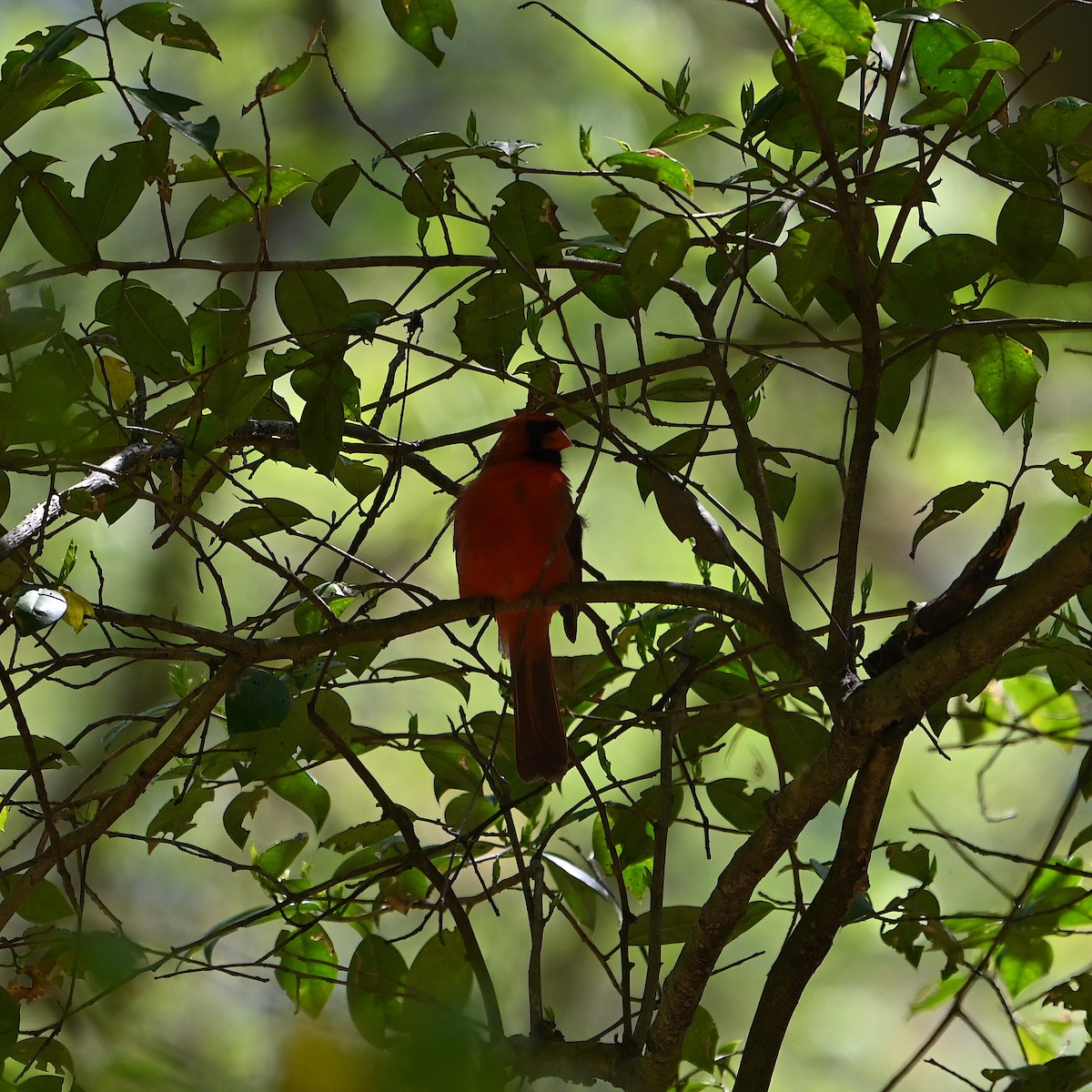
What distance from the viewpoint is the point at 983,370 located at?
2041mm

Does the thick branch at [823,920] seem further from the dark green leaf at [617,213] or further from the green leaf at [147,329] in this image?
the green leaf at [147,329]

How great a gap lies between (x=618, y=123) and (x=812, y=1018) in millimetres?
5309

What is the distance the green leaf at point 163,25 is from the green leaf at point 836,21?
2.37ft

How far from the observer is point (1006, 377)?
2.03 meters

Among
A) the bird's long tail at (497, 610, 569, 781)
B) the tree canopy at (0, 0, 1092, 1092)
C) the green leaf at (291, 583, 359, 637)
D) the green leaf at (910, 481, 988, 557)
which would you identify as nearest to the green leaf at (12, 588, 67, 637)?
the tree canopy at (0, 0, 1092, 1092)

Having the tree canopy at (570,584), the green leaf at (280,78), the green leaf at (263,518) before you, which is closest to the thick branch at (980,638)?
the tree canopy at (570,584)

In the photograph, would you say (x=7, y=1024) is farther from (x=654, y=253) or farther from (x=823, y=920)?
(x=654, y=253)

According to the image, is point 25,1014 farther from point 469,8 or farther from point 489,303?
point 469,8

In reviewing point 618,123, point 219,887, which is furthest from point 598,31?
point 219,887

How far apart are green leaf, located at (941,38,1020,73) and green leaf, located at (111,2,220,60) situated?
935 millimetres

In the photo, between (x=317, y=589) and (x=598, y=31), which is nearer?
(x=317, y=589)

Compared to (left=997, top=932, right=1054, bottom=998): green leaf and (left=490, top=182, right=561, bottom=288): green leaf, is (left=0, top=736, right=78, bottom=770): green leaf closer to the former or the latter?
(left=490, top=182, right=561, bottom=288): green leaf

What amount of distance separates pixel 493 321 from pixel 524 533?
1.42 metres

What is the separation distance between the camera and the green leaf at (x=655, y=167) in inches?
61.0
